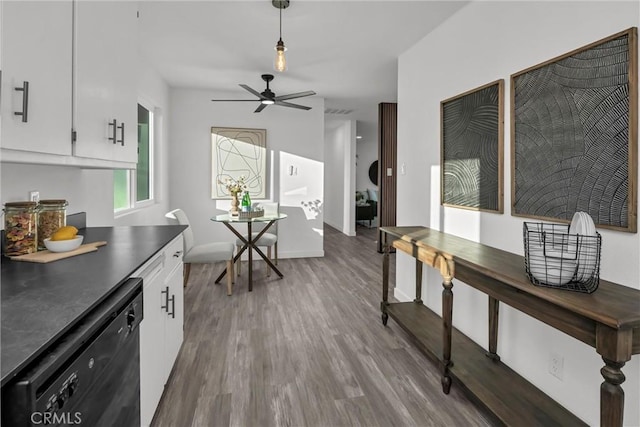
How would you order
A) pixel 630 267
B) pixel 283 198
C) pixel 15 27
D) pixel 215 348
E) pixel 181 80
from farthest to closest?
1. pixel 283 198
2. pixel 181 80
3. pixel 215 348
4. pixel 630 267
5. pixel 15 27

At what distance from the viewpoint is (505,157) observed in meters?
2.18

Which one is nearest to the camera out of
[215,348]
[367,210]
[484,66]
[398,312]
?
[484,66]

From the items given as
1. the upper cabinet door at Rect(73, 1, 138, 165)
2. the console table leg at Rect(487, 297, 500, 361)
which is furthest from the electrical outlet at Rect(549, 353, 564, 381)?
the upper cabinet door at Rect(73, 1, 138, 165)

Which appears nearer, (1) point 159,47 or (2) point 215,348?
(2) point 215,348

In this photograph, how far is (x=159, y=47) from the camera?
134 inches

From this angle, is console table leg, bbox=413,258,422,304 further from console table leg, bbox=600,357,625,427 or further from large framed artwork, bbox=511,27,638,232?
console table leg, bbox=600,357,625,427

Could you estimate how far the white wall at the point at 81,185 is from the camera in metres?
1.57

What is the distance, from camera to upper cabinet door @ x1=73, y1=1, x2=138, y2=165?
4.92 ft

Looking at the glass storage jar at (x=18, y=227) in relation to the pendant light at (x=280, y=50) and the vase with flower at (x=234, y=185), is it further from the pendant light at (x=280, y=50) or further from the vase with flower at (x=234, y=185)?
the vase with flower at (x=234, y=185)

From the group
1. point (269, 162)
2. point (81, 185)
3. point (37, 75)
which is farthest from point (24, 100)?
point (269, 162)

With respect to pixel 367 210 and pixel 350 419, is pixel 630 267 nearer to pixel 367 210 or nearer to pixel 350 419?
pixel 350 419

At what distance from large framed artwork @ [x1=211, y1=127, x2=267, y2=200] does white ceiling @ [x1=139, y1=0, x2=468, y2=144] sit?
2.22 ft

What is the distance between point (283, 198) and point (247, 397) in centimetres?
376

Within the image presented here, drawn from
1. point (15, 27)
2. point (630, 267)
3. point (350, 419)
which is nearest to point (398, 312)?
point (350, 419)
